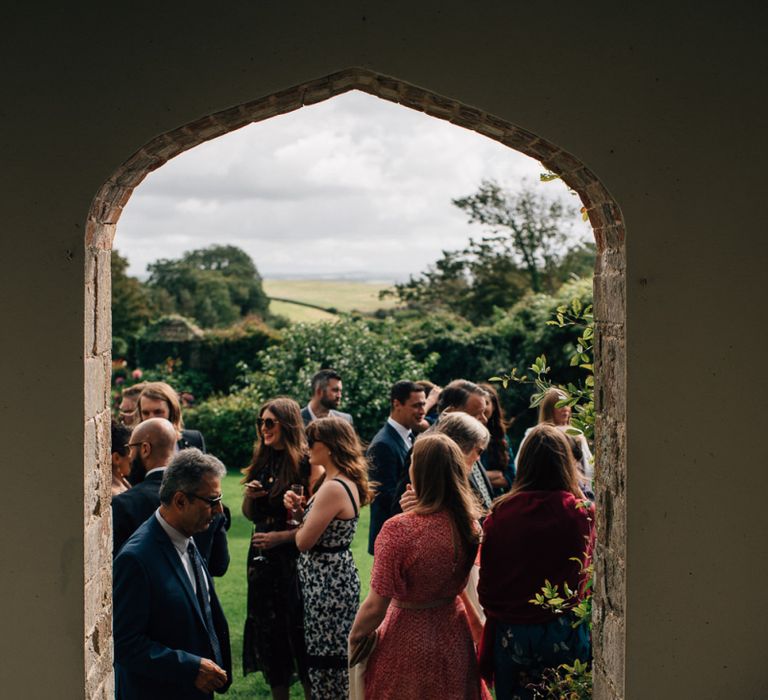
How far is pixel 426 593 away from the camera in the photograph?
161 inches

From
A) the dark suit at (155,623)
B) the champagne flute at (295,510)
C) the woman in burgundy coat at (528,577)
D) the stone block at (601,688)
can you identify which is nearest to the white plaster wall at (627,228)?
the stone block at (601,688)

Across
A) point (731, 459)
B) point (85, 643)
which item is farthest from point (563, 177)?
point (85, 643)

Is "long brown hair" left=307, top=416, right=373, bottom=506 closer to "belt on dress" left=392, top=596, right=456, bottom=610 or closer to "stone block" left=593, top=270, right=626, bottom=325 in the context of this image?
"belt on dress" left=392, top=596, right=456, bottom=610

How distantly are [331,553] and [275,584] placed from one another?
1.93 ft

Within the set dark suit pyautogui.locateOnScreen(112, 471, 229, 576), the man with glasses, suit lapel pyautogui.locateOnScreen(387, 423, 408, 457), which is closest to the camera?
dark suit pyautogui.locateOnScreen(112, 471, 229, 576)

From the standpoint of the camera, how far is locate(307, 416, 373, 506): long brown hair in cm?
507

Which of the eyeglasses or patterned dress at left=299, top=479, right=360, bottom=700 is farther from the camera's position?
patterned dress at left=299, top=479, right=360, bottom=700

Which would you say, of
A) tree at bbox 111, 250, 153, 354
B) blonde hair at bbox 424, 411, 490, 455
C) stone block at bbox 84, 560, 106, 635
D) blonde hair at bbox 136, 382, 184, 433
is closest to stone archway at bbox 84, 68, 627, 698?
stone block at bbox 84, 560, 106, 635

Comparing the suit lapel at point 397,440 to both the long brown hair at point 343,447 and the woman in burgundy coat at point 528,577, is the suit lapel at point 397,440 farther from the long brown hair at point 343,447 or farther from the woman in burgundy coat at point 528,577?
the woman in burgundy coat at point 528,577

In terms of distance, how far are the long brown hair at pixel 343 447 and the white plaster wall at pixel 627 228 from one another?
2.10m

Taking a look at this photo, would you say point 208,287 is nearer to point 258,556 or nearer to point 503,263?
point 503,263

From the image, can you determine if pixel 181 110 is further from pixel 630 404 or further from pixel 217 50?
pixel 630 404

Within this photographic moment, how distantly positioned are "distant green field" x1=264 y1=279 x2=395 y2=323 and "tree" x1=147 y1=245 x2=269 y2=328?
1.22 m

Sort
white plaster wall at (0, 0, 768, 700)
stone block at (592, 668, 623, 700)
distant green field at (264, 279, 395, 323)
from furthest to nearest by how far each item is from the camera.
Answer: distant green field at (264, 279, 395, 323) → stone block at (592, 668, 623, 700) → white plaster wall at (0, 0, 768, 700)
